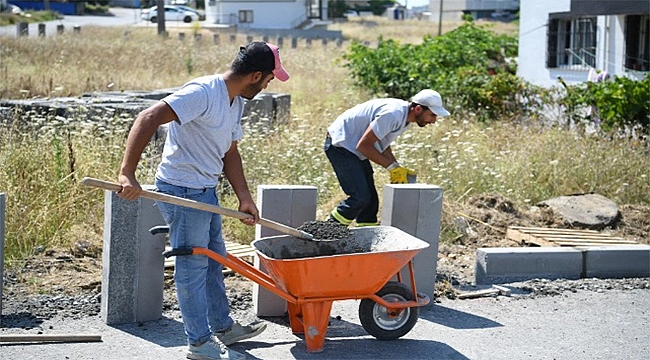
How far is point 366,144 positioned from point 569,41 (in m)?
15.1

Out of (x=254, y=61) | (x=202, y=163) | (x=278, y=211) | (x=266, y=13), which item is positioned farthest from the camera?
(x=266, y=13)

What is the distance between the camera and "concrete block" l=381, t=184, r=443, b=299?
666 centimetres

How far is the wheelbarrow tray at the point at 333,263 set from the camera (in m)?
5.35

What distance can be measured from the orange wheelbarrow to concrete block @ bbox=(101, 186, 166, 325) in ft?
2.31

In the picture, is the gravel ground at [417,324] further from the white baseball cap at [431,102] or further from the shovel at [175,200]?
the white baseball cap at [431,102]

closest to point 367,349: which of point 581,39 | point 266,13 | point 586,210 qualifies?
point 586,210

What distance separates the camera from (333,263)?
5.35 meters

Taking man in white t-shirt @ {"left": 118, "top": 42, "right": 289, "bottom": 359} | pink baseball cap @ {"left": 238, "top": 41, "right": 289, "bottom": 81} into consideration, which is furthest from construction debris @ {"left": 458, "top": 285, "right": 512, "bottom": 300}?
pink baseball cap @ {"left": 238, "top": 41, "right": 289, "bottom": 81}

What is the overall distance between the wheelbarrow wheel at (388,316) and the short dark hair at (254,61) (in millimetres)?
1564

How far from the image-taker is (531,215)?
9.51m

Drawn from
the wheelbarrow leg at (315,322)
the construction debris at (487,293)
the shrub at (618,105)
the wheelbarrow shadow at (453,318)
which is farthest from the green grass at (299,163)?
the wheelbarrow leg at (315,322)

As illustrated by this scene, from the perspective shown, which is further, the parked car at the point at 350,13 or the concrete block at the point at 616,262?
the parked car at the point at 350,13

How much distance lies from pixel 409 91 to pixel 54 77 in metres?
6.57

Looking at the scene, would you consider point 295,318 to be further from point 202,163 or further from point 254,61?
point 254,61
